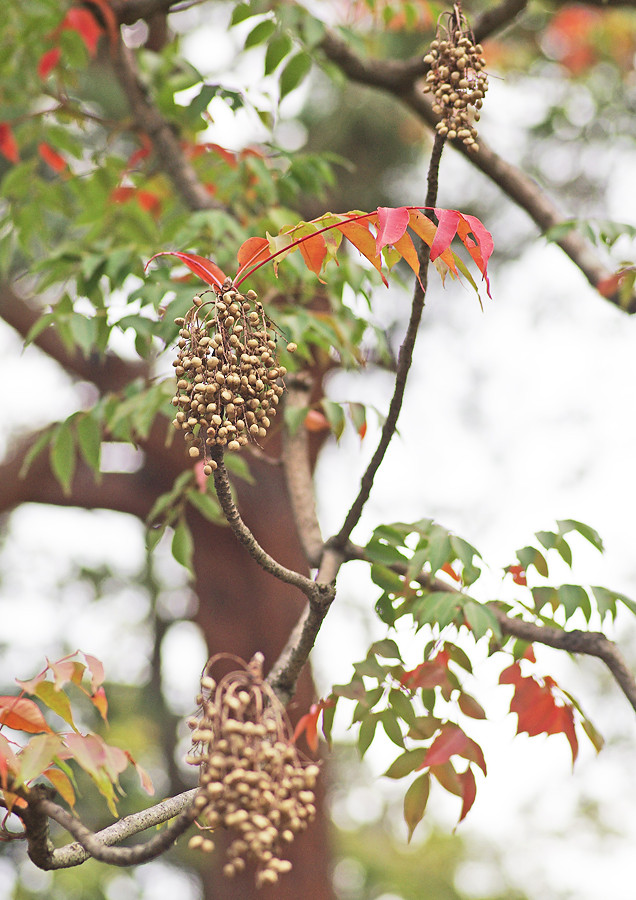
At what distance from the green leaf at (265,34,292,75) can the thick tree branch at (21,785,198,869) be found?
1.73m

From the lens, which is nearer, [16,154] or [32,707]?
[32,707]

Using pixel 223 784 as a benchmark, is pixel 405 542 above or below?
above

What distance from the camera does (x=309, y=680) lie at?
15.2 feet

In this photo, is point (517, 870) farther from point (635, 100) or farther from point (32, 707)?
point (32, 707)

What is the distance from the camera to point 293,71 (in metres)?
2.30

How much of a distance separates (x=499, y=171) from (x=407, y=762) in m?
1.65

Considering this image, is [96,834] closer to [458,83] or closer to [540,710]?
[540,710]

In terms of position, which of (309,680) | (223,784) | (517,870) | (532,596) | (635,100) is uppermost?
(635,100)

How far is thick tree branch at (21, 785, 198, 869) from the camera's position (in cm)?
93

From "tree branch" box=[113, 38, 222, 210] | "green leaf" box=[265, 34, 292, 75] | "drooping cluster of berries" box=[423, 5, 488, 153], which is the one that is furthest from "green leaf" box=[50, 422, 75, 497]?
"drooping cluster of berries" box=[423, 5, 488, 153]

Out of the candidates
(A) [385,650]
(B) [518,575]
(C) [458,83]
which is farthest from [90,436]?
(C) [458,83]

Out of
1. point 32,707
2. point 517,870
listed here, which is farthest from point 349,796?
point 32,707

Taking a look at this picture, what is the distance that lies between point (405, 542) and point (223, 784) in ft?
3.02

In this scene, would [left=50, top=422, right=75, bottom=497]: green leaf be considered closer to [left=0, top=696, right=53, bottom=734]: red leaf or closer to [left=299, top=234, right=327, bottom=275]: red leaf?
[left=0, top=696, right=53, bottom=734]: red leaf
